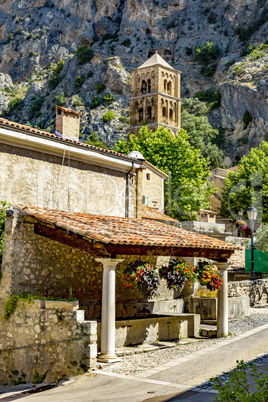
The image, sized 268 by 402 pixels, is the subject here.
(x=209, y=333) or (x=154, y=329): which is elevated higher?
(x=154, y=329)

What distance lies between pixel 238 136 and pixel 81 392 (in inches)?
2912

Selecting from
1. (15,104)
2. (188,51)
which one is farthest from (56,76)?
(188,51)

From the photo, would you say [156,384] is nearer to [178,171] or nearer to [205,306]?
[205,306]

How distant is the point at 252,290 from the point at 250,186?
1111 inches

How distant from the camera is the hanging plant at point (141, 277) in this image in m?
11.2

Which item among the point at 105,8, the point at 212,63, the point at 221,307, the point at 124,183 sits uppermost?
the point at 105,8

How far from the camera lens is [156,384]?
8.12 metres

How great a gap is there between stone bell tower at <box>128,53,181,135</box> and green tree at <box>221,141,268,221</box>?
66.1ft

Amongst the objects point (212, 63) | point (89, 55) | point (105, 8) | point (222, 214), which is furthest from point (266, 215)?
point (105, 8)

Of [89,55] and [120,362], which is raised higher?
[89,55]

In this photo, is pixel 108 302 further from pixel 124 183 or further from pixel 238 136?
pixel 238 136

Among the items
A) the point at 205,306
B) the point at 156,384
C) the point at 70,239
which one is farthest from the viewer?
the point at 205,306

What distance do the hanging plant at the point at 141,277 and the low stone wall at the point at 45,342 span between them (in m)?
2.08

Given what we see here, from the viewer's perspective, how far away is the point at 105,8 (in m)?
116
